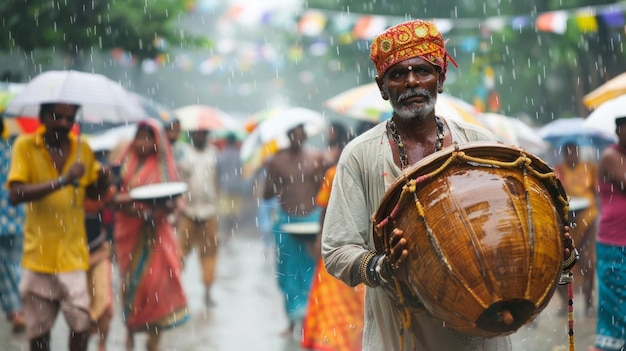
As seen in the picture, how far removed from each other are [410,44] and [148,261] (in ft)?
17.6

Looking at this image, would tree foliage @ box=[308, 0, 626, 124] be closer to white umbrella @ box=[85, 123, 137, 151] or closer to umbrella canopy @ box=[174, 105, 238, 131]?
umbrella canopy @ box=[174, 105, 238, 131]

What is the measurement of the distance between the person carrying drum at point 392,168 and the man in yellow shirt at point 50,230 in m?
3.53

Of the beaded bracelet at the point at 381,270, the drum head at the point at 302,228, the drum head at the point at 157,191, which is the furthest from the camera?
the drum head at the point at 302,228

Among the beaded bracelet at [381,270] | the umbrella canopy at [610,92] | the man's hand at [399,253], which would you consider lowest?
the beaded bracelet at [381,270]

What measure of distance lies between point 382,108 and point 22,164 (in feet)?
11.9

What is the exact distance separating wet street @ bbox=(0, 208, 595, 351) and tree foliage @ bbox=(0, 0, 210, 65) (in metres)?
4.53

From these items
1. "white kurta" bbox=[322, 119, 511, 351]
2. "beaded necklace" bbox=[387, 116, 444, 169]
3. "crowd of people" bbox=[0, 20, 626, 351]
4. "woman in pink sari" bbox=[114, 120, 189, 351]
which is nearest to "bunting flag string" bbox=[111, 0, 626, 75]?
"crowd of people" bbox=[0, 20, 626, 351]

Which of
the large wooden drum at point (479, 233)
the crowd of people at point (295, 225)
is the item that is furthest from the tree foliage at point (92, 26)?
the large wooden drum at point (479, 233)

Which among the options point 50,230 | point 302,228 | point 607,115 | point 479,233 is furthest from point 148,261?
point 479,233

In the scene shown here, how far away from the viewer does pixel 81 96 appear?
7.02 meters

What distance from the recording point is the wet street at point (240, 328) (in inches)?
339

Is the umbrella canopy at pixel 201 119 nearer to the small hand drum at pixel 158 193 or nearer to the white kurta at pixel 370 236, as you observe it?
the small hand drum at pixel 158 193

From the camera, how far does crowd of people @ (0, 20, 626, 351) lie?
3256 millimetres

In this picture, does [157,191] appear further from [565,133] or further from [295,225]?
[565,133]
